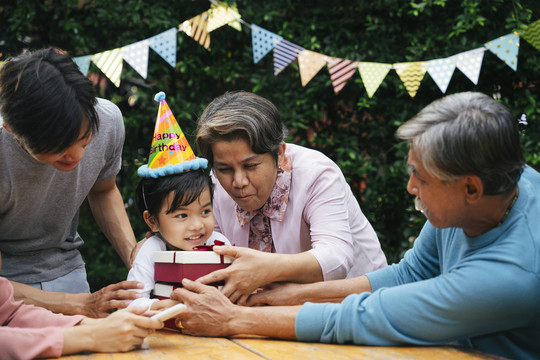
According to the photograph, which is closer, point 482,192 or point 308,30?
point 482,192

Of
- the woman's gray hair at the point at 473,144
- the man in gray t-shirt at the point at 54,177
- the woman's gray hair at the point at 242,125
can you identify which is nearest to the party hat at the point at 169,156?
the woman's gray hair at the point at 242,125

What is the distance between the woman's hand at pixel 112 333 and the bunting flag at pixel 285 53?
272cm

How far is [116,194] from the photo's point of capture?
286 centimetres

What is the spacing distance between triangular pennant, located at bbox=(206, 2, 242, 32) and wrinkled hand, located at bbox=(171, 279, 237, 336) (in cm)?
267

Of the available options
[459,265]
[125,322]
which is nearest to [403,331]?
[459,265]

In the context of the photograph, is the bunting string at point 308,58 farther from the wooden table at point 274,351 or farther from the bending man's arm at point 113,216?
the wooden table at point 274,351

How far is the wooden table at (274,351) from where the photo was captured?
1.63 meters

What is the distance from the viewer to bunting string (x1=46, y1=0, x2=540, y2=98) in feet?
12.9

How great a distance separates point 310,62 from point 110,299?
258 cm

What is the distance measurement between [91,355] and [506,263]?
1.16 meters

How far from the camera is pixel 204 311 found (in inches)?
74.7

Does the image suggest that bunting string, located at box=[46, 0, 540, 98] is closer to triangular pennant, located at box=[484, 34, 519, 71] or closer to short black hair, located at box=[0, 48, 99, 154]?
triangular pennant, located at box=[484, 34, 519, 71]

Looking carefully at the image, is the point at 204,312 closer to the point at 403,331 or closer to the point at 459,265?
the point at 403,331

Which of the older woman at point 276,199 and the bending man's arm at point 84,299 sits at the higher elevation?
the older woman at point 276,199
